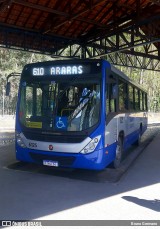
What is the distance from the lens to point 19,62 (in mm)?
36688

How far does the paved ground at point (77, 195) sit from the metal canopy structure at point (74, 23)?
743 cm

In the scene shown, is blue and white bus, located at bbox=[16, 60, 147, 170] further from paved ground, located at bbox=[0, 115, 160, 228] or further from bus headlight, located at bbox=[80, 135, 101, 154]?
paved ground, located at bbox=[0, 115, 160, 228]

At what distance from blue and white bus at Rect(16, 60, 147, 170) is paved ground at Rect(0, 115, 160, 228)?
18.5 inches

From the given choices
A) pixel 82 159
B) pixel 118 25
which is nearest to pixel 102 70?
pixel 82 159

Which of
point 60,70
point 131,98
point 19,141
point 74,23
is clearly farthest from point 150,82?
point 19,141

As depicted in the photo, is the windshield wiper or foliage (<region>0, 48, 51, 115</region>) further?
foliage (<region>0, 48, 51, 115</region>)

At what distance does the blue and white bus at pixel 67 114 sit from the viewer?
693 centimetres

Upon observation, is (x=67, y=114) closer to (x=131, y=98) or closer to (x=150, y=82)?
(x=131, y=98)

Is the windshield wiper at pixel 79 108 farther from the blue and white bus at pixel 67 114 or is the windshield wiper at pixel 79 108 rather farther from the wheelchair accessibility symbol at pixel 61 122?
the wheelchair accessibility symbol at pixel 61 122

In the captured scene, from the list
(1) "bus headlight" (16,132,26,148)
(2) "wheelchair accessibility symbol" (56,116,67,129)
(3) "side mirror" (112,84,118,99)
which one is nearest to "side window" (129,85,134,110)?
(3) "side mirror" (112,84,118,99)

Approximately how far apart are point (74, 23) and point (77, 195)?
41.4 feet

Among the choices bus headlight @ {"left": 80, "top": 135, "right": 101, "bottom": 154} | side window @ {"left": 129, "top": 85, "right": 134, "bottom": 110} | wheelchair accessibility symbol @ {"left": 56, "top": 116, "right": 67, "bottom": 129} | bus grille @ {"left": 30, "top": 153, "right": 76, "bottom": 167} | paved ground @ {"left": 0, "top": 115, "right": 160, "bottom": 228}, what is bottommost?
paved ground @ {"left": 0, "top": 115, "right": 160, "bottom": 228}

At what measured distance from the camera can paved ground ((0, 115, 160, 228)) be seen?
16.0 ft

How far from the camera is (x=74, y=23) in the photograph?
16562 mm
